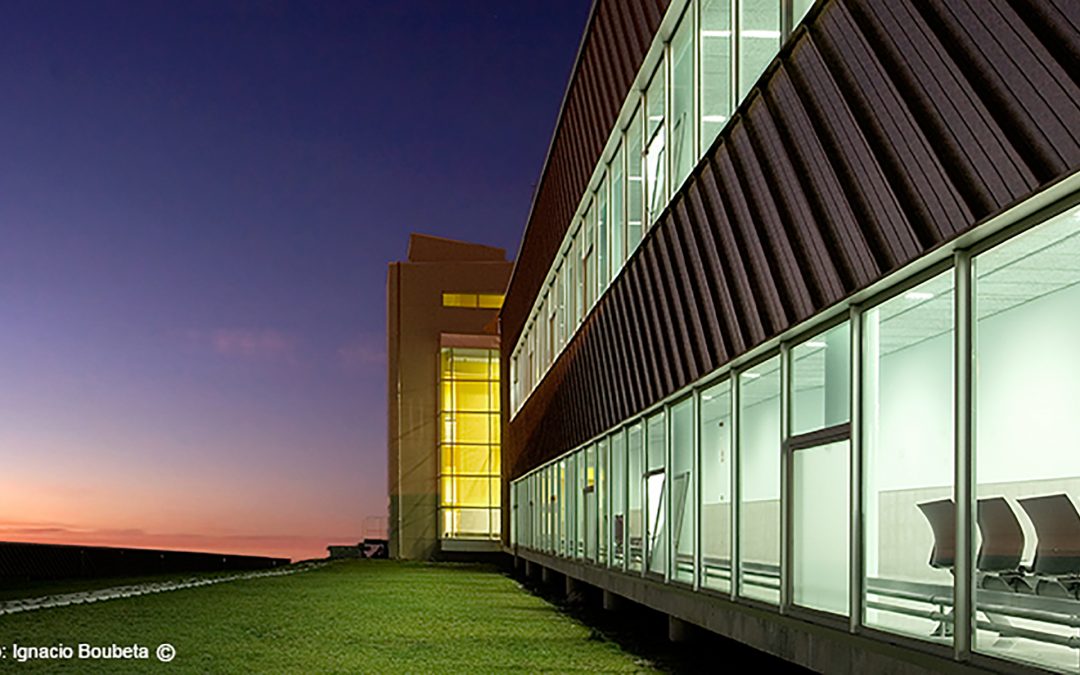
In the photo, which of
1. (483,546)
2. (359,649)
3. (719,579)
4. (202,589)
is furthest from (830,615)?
(483,546)

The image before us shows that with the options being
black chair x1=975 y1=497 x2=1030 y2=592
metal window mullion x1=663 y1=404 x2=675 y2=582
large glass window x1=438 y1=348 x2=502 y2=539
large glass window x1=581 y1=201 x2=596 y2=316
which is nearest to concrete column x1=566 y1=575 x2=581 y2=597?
large glass window x1=581 y1=201 x2=596 y2=316

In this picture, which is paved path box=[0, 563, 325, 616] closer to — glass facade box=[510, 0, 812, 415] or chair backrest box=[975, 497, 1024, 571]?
glass facade box=[510, 0, 812, 415]

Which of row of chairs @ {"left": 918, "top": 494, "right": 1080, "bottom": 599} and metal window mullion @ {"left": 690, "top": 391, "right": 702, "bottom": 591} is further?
metal window mullion @ {"left": 690, "top": 391, "right": 702, "bottom": 591}

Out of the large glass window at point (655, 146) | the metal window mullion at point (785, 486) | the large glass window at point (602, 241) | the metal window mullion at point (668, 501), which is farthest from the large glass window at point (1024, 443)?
the large glass window at point (602, 241)

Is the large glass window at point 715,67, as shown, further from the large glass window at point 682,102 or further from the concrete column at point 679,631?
the concrete column at point 679,631

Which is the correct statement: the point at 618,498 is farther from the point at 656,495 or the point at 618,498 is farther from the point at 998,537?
the point at 998,537

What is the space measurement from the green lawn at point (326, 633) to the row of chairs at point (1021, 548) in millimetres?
6090

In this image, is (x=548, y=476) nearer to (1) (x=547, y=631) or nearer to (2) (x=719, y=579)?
(1) (x=547, y=631)

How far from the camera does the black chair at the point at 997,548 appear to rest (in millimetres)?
6496

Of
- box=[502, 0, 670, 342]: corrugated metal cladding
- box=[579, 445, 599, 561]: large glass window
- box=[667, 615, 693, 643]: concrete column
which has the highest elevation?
box=[502, 0, 670, 342]: corrugated metal cladding

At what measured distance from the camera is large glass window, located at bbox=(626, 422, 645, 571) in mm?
16328

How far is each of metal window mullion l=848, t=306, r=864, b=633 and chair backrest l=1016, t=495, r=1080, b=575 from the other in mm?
1618

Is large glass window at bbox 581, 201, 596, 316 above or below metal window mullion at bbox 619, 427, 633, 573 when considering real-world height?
above

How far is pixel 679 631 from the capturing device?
14.2m
